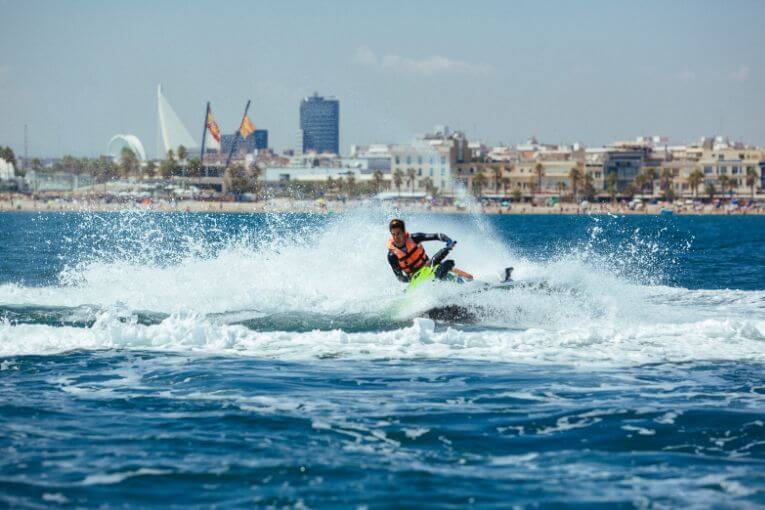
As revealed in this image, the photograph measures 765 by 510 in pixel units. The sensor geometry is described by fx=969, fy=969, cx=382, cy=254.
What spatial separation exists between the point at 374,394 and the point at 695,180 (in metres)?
168

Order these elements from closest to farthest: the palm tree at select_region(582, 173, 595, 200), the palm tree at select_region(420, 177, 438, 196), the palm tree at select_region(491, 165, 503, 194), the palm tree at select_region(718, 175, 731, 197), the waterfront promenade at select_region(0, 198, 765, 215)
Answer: the waterfront promenade at select_region(0, 198, 765, 215), the palm tree at select_region(420, 177, 438, 196), the palm tree at select_region(582, 173, 595, 200), the palm tree at select_region(718, 175, 731, 197), the palm tree at select_region(491, 165, 503, 194)

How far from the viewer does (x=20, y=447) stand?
949 centimetres

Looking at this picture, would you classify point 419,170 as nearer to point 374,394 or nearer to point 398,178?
point 398,178

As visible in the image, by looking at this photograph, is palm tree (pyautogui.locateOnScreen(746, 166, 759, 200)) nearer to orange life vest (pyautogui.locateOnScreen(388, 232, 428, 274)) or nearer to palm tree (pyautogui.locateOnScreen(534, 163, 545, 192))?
palm tree (pyautogui.locateOnScreen(534, 163, 545, 192))

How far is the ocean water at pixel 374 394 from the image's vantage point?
335 inches

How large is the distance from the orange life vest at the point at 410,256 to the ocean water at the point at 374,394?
0.59 metres

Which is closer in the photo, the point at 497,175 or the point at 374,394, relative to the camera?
the point at 374,394

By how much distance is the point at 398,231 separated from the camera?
17.5m

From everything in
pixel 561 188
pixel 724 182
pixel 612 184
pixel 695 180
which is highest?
pixel 695 180

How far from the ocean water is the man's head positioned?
3.49ft

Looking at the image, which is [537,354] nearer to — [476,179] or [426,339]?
[426,339]

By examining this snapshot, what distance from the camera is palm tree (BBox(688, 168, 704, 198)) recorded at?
168875 millimetres

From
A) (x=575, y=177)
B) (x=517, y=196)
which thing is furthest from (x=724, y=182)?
(x=517, y=196)

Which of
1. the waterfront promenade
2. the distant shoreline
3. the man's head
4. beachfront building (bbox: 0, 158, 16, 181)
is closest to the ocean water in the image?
the man's head
